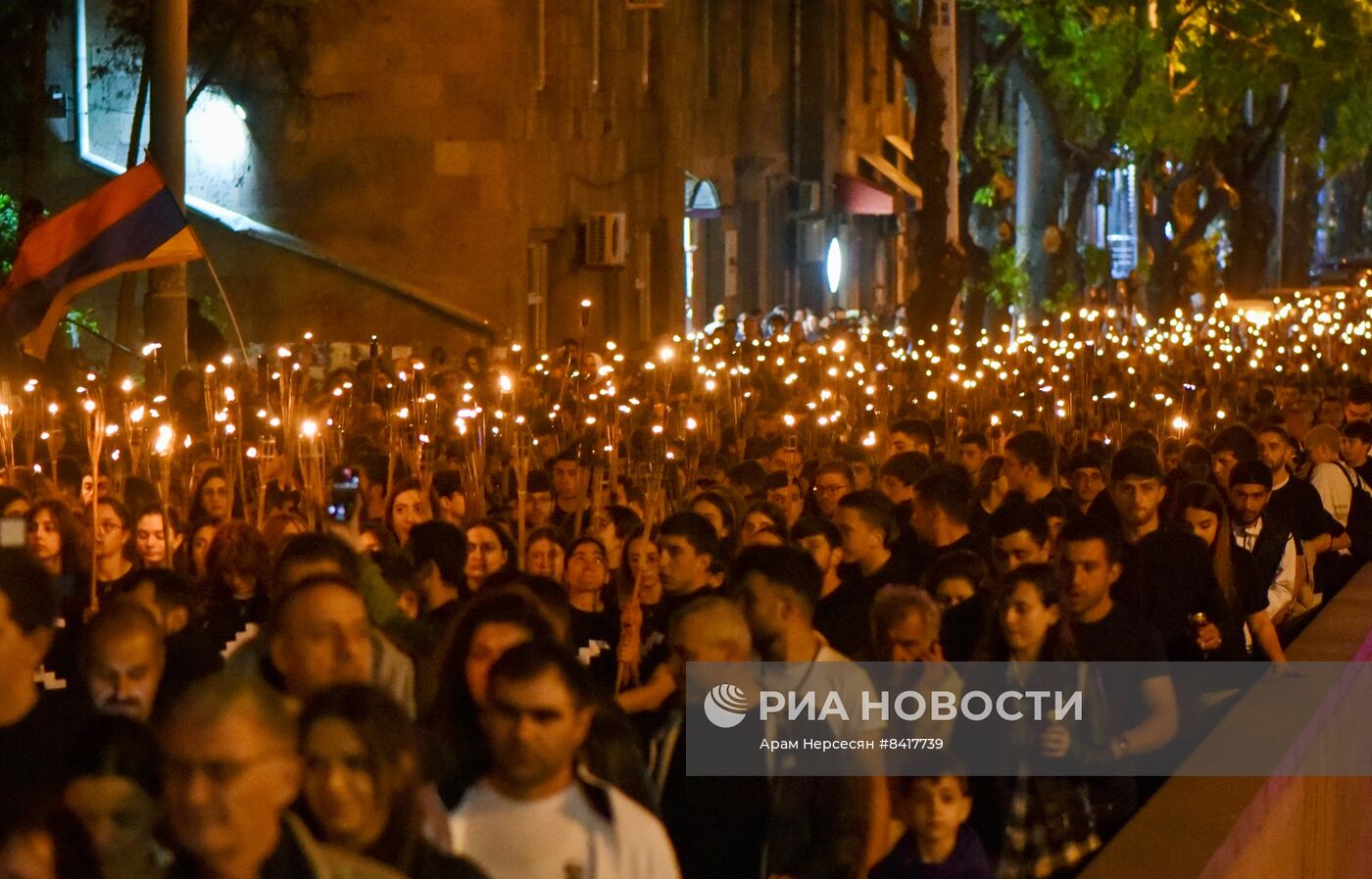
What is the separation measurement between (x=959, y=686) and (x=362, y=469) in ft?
16.4

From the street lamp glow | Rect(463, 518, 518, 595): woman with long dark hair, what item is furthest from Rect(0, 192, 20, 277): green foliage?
the street lamp glow

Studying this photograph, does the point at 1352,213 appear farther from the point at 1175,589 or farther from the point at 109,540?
the point at 109,540

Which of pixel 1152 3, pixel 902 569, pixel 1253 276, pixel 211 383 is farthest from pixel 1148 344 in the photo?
pixel 1253 276

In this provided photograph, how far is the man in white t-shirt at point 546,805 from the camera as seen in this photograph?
4.52m

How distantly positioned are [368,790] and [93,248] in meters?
8.87

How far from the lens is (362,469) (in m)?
10.8

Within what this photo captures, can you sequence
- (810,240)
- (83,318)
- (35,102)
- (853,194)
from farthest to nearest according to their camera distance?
(810,240) → (853,194) → (35,102) → (83,318)

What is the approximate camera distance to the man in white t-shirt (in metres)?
4.52

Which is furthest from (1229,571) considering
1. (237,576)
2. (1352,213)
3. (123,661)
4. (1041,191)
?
(1352,213)

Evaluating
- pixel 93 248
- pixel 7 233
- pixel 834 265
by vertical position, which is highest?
pixel 834 265

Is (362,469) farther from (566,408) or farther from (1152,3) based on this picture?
(1152,3)

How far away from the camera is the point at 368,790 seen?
418 centimetres

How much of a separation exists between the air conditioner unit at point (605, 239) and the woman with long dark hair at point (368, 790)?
75.0 ft

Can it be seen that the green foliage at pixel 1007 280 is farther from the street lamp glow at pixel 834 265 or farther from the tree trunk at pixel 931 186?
the tree trunk at pixel 931 186
